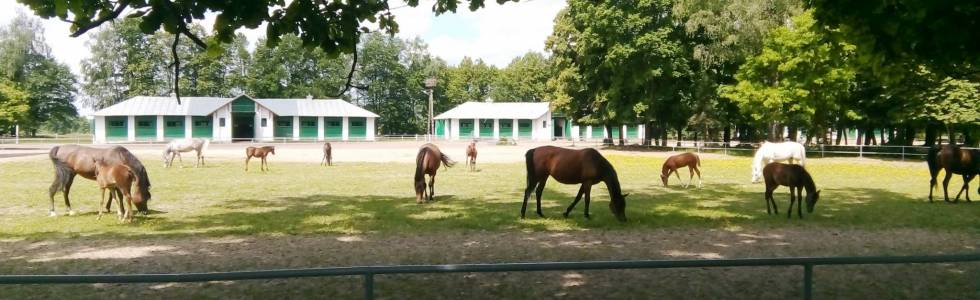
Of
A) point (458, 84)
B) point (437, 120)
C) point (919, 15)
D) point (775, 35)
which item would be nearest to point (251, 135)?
point (437, 120)

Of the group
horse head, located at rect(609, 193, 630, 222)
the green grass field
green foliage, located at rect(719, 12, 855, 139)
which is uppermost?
green foliage, located at rect(719, 12, 855, 139)

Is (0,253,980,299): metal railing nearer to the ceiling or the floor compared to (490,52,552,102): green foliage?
nearer to the floor

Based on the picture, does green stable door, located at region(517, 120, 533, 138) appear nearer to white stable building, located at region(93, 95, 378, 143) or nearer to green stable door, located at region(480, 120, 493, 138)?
green stable door, located at region(480, 120, 493, 138)

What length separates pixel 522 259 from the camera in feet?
28.0

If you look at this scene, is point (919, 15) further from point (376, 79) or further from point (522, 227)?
point (376, 79)

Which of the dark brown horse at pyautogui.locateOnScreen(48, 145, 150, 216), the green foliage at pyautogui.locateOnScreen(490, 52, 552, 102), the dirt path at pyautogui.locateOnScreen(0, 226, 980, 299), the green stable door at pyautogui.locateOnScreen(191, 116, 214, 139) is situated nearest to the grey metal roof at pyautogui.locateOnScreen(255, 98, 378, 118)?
the green stable door at pyautogui.locateOnScreen(191, 116, 214, 139)

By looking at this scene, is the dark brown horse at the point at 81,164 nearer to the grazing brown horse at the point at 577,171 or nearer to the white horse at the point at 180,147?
the grazing brown horse at the point at 577,171

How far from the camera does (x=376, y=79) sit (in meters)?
97.9

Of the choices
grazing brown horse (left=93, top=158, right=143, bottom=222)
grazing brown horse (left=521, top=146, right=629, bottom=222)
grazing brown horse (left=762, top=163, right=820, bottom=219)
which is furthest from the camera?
grazing brown horse (left=762, top=163, right=820, bottom=219)

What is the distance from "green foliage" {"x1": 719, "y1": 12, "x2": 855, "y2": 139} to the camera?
3403cm

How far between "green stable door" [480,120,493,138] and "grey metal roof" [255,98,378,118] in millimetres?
15728

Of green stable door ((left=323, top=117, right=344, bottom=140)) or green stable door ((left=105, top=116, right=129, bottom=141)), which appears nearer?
green stable door ((left=105, top=116, right=129, bottom=141))

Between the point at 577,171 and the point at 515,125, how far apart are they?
216 feet

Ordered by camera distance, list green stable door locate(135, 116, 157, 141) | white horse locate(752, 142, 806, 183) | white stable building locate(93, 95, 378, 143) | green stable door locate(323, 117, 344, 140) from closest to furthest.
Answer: white horse locate(752, 142, 806, 183), white stable building locate(93, 95, 378, 143), green stable door locate(135, 116, 157, 141), green stable door locate(323, 117, 344, 140)
